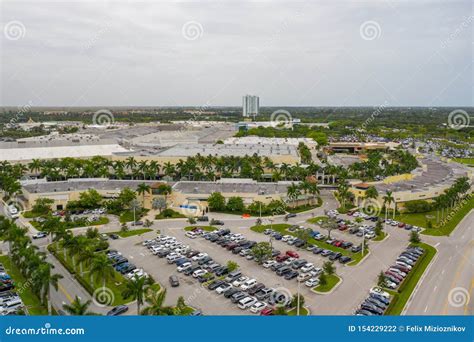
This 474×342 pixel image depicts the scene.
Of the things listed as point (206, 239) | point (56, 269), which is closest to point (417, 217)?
point (206, 239)

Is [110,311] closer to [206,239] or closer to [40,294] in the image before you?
[40,294]

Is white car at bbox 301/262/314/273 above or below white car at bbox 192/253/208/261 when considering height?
above

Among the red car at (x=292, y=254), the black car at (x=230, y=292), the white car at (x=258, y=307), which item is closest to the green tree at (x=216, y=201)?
the red car at (x=292, y=254)

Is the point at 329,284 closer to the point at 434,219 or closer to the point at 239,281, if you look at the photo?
the point at 239,281

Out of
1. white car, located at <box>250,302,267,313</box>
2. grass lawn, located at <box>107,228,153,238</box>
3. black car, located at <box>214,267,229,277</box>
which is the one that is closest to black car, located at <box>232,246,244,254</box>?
black car, located at <box>214,267,229,277</box>

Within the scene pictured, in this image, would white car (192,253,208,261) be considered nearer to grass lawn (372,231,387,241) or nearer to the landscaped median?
the landscaped median

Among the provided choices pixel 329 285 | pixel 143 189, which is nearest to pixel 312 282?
pixel 329 285

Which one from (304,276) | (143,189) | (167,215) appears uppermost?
(143,189)
